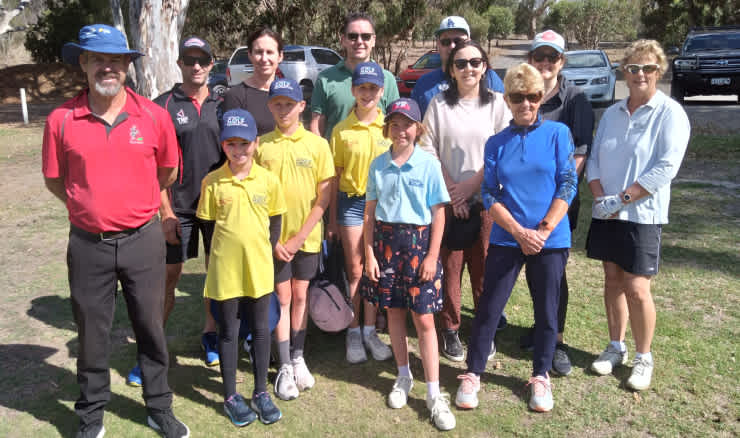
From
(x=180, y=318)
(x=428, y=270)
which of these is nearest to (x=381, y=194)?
(x=428, y=270)

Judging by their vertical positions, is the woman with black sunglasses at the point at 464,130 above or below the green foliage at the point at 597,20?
below

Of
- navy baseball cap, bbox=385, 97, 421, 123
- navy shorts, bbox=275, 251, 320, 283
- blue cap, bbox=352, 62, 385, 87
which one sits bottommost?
navy shorts, bbox=275, 251, 320, 283

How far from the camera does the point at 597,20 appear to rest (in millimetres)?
47188

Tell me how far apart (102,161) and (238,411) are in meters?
1.64

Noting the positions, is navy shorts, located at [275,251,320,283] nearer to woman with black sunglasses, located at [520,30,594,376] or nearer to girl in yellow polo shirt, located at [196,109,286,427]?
girl in yellow polo shirt, located at [196,109,286,427]

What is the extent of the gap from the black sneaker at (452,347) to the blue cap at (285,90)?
2018mm

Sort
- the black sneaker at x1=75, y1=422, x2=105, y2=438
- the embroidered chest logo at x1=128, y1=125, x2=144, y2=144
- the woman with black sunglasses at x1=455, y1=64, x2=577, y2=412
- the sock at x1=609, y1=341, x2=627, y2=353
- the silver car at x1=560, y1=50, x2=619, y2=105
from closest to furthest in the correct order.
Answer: the embroidered chest logo at x1=128, y1=125, x2=144, y2=144, the black sneaker at x1=75, y1=422, x2=105, y2=438, the woman with black sunglasses at x1=455, y1=64, x2=577, y2=412, the sock at x1=609, y1=341, x2=627, y2=353, the silver car at x1=560, y1=50, x2=619, y2=105

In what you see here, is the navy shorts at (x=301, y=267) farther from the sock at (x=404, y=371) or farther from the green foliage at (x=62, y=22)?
the green foliage at (x=62, y=22)

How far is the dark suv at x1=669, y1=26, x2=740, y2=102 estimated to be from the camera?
15.9m

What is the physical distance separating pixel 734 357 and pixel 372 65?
128 inches

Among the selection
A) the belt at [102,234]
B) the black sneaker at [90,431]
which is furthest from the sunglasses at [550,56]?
the black sneaker at [90,431]

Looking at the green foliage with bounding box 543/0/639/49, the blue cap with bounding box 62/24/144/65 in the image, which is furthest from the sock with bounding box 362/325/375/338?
the green foliage with bounding box 543/0/639/49

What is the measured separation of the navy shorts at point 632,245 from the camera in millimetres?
3807

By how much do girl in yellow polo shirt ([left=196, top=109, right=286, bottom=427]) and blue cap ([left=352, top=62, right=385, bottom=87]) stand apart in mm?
787
